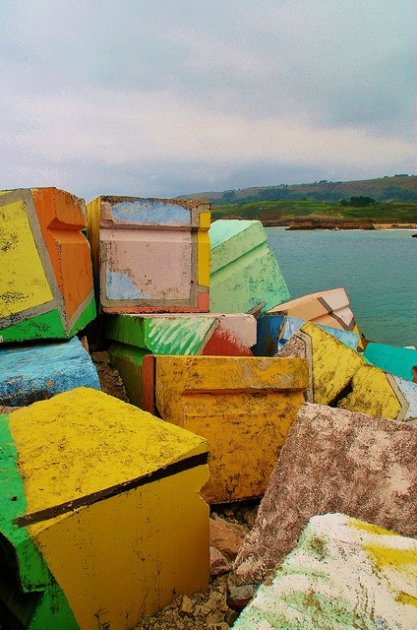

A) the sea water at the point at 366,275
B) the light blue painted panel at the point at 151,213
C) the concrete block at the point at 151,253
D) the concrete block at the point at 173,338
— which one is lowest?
the sea water at the point at 366,275

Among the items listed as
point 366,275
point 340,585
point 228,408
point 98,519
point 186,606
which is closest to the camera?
A: point 340,585

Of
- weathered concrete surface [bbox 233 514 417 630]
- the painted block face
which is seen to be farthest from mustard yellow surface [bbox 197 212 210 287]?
weathered concrete surface [bbox 233 514 417 630]

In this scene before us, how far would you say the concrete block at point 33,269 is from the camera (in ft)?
7.46

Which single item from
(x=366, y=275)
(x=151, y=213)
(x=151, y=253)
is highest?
(x=151, y=213)

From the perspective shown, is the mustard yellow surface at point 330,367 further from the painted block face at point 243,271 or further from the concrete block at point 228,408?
the painted block face at point 243,271

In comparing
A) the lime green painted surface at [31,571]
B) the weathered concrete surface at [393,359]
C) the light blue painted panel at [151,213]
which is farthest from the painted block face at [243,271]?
the lime green painted surface at [31,571]

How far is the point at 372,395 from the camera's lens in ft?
7.91

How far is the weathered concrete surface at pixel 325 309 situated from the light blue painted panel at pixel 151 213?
3.25 feet

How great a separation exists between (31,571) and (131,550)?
25cm

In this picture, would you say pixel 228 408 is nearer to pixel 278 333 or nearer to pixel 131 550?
pixel 131 550

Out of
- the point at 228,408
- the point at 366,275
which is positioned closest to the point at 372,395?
the point at 228,408

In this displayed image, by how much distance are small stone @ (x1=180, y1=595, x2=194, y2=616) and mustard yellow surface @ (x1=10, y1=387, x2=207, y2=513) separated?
1.21ft

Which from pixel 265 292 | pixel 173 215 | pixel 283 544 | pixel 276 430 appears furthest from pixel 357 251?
pixel 283 544

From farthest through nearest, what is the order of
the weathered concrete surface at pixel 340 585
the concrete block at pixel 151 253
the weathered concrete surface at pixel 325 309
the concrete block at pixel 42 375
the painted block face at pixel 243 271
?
the weathered concrete surface at pixel 325 309 < the painted block face at pixel 243 271 < the concrete block at pixel 151 253 < the concrete block at pixel 42 375 < the weathered concrete surface at pixel 340 585
